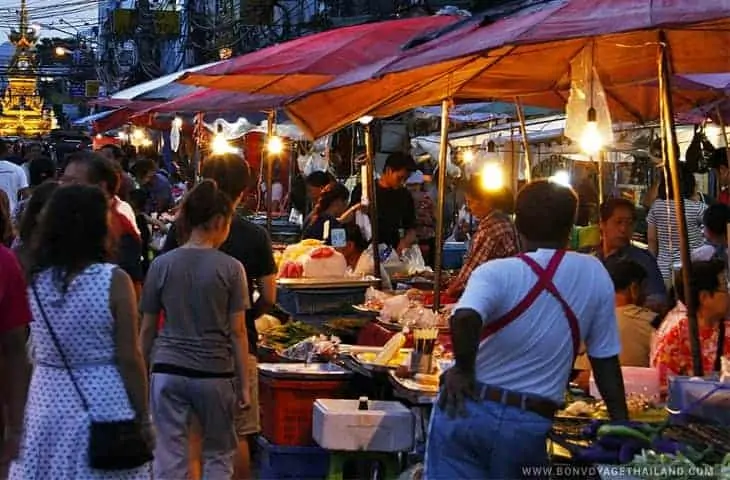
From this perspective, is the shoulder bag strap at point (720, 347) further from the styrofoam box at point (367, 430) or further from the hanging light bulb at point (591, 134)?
the styrofoam box at point (367, 430)

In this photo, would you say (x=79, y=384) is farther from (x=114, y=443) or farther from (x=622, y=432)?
(x=622, y=432)

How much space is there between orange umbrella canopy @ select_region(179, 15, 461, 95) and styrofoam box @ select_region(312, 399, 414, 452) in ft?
13.2

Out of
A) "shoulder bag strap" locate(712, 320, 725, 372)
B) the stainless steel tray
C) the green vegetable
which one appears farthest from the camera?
the stainless steel tray

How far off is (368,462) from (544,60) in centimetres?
329

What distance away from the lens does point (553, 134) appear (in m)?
16.7

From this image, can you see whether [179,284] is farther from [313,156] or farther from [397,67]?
[313,156]

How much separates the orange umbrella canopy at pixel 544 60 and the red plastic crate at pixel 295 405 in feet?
5.96

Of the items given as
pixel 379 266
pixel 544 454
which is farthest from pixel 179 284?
pixel 379 266

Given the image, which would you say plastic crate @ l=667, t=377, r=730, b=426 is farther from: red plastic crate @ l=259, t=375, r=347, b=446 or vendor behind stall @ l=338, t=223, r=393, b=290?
vendor behind stall @ l=338, t=223, r=393, b=290

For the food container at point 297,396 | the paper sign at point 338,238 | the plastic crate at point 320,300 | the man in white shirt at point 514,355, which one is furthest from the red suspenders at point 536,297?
the paper sign at point 338,238

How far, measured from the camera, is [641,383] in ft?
20.6

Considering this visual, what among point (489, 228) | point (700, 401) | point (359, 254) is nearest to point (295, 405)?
point (489, 228)

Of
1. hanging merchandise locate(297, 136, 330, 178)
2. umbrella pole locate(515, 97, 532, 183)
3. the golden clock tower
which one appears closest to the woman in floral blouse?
umbrella pole locate(515, 97, 532, 183)

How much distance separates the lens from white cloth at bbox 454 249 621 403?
173 inches
